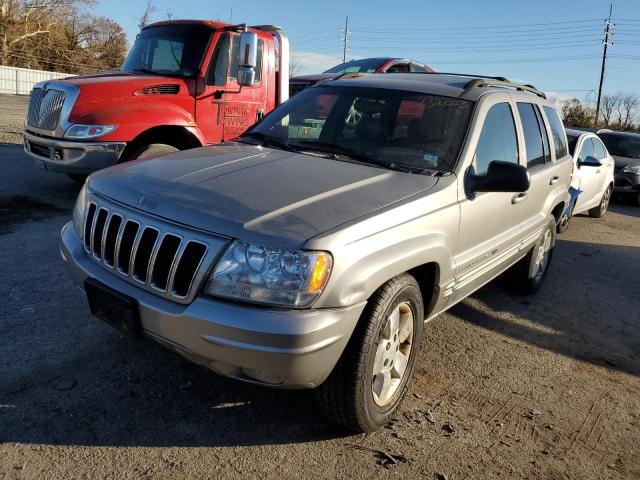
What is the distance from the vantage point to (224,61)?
7.14m

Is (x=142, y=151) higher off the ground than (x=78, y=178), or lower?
higher

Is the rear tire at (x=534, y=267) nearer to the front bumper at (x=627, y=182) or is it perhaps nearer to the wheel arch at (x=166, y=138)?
the wheel arch at (x=166, y=138)

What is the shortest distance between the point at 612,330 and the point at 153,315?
13.2ft

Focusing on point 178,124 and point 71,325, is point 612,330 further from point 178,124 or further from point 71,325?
point 178,124

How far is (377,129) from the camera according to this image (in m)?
3.74

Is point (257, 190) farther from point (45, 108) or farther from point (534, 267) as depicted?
point (45, 108)

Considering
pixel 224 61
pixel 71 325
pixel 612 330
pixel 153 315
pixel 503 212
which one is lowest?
pixel 612 330

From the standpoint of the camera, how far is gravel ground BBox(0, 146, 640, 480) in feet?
8.61

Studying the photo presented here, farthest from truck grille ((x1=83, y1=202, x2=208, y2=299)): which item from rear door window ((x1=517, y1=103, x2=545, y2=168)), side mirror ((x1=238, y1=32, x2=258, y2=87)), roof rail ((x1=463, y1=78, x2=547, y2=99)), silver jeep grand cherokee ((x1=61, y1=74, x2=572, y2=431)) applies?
side mirror ((x1=238, y1=32, x2=258, y2=87))

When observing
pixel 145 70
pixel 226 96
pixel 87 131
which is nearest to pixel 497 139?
pixel 226 96

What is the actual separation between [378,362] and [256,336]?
2.56ft

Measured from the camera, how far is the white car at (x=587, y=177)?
8453mm

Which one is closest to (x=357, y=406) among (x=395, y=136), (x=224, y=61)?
(x=395, y=136)

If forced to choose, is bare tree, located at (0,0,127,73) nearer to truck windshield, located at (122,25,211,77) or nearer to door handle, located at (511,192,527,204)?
truck windshield, located at (122,25,211,77)
